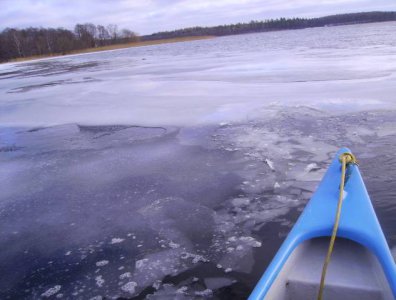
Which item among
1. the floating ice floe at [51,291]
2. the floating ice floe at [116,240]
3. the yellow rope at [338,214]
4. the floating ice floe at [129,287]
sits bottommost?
the floating ice floe at [51,291]

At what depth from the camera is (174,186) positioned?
3463mm

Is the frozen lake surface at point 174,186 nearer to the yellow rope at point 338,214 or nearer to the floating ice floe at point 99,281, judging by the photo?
the floating ice floe at point 99,281

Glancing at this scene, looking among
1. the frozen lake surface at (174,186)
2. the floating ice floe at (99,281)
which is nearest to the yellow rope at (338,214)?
the frozen lake surface at (174,186)

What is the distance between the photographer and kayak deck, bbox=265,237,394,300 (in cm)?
175

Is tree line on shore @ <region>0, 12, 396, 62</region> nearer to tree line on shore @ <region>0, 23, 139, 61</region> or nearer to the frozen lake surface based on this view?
tree line on shore @ <region>0, 23, 139, 61</region>

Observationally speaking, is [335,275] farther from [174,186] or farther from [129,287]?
[174,186]

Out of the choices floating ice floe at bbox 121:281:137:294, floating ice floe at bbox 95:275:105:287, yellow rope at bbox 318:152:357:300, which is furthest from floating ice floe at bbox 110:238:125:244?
yellow rope at bbox 318:152:357:300

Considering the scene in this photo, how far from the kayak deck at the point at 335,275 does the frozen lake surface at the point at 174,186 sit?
306mm

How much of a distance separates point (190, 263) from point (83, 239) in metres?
0.93

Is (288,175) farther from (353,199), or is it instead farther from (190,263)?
(190,263)

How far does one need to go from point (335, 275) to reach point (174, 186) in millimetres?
1892

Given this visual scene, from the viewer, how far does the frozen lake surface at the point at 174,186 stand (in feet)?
7.59

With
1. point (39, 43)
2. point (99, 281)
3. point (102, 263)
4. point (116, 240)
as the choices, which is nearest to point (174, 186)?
point (116, 240)

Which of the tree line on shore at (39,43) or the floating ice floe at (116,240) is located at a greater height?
the tree line on shore at (39,43)
